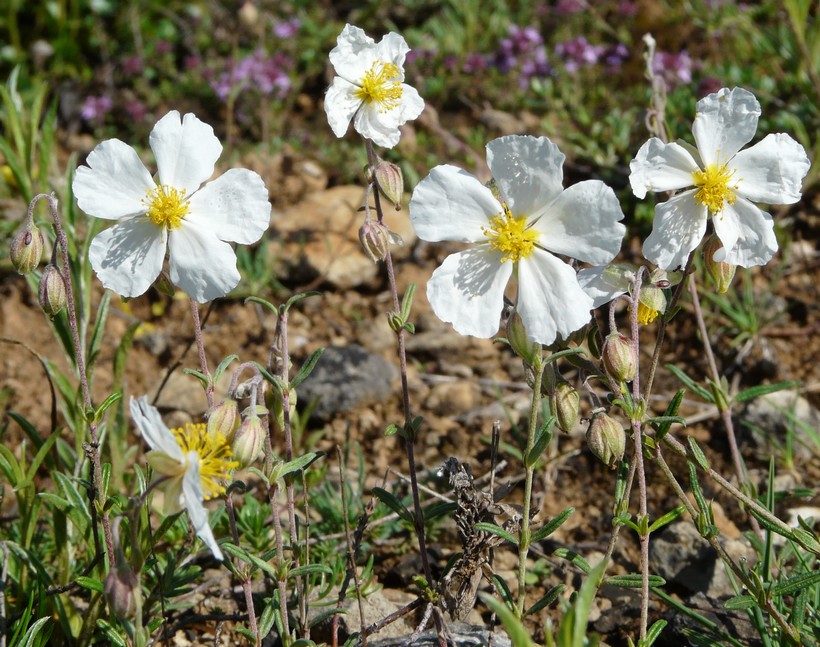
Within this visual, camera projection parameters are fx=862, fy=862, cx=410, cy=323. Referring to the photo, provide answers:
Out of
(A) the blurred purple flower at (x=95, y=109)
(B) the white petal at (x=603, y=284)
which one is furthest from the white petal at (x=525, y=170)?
(A) the blurred purple flower at (x=95, y=109)

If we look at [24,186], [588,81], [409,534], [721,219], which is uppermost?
[588,81]

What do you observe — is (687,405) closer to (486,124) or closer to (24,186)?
(486,124)

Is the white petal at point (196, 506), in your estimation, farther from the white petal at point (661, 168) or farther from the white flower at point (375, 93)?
the white petal at point (661, 168)

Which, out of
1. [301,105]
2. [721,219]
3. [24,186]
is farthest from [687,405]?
[301,105]

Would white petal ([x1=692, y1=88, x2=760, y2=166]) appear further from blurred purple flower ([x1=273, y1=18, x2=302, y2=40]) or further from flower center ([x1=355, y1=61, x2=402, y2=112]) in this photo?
blurred purple flower ([x1=273, y1=18, x2=302, y2=40])

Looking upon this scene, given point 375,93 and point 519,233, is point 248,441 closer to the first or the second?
point 519,233
